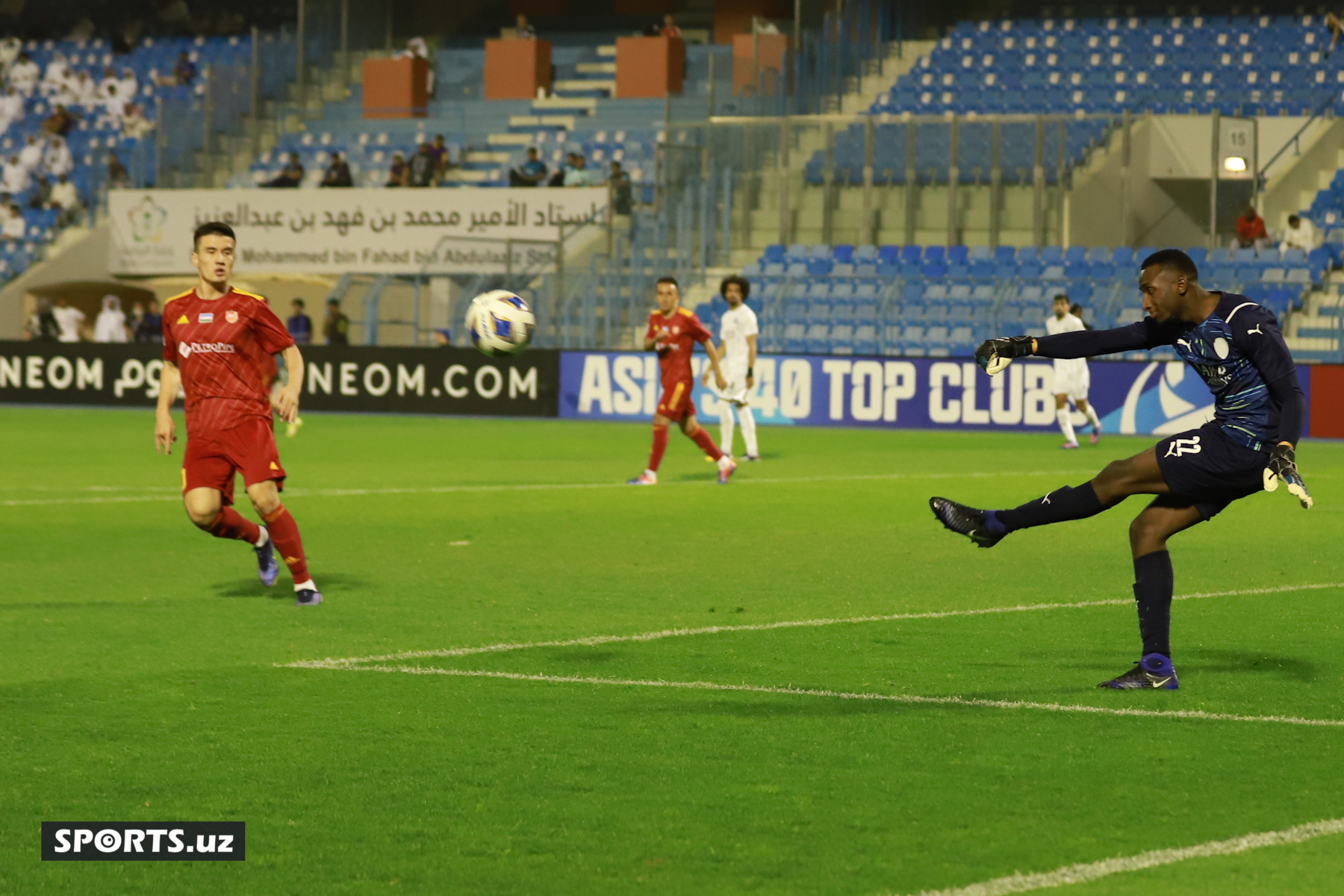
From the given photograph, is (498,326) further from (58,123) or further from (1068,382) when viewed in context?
(58,123)

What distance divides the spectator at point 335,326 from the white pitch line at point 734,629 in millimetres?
23482

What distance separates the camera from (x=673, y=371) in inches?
717

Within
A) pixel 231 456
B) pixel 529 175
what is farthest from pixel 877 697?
pixel 529 175

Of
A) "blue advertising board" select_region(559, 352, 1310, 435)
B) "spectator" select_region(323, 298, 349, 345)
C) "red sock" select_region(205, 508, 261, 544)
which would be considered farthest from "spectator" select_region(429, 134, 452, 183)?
"red sock" select_region(205, 508, 261, 544)

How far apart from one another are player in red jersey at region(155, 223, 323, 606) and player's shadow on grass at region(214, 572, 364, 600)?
2.02ft

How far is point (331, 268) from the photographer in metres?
35.9

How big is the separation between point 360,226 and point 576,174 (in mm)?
4631

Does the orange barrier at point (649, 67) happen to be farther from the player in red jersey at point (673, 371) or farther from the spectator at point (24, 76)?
the player in red jersey at point (673, 371)

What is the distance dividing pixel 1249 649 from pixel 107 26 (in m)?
42.2

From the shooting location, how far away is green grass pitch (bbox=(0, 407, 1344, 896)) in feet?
16.9

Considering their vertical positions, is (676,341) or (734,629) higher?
(676,341)

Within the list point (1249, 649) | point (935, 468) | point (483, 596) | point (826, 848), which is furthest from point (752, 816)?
point (935, 468)

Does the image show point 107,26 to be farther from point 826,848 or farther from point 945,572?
point 826,848

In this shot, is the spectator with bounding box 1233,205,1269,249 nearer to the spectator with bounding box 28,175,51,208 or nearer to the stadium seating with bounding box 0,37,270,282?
the stadium seating with bounding box 0,37,270,282
